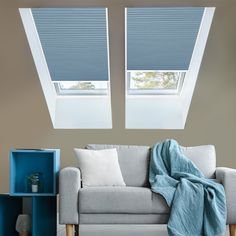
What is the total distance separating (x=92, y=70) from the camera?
5562mm

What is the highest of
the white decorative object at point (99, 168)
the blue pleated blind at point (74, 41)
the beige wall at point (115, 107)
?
the blue pleated blind at point (74, 41)

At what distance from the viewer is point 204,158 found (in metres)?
4.45

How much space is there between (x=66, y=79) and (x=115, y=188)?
2185 mm

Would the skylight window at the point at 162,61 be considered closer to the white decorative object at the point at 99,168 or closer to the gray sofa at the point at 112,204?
the white decorative object at the point at 99,168

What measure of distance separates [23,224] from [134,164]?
3.76 ft

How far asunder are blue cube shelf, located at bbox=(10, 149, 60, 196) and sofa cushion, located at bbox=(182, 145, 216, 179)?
125 centimetres

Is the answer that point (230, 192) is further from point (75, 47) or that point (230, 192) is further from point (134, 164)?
point (75, 47)

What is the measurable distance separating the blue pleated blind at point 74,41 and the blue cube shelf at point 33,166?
1397mm

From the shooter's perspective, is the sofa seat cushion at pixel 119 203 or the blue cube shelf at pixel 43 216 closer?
the sofa seat cushion at pixel 119 203

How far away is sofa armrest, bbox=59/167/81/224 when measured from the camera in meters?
3.85

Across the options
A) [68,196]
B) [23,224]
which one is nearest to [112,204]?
[68,196]

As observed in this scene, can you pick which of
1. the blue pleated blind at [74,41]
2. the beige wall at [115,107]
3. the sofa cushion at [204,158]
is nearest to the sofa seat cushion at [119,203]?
the sofa cushion at [204,158]

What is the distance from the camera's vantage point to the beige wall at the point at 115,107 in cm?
498

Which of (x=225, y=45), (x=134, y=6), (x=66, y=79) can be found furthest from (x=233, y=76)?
(x=66, y=79)
